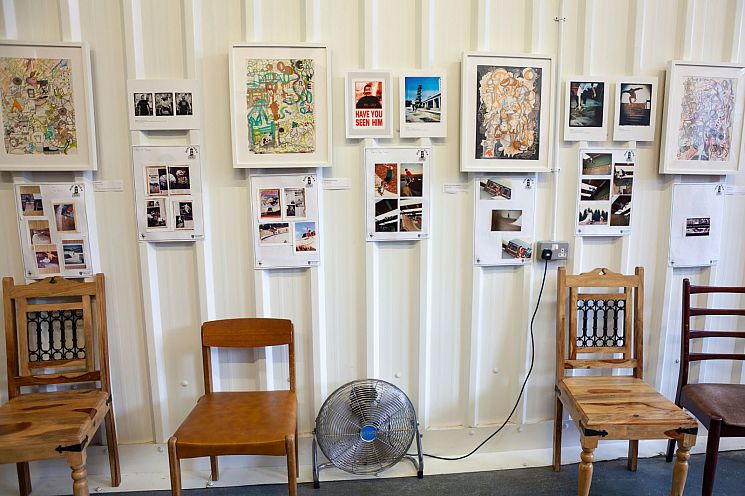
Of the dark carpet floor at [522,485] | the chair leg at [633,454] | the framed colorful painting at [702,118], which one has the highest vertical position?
the framed colorful painting at [702,118]

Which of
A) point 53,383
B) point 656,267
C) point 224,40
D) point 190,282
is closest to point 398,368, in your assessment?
point 190,282

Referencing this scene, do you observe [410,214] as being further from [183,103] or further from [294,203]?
[183,103]

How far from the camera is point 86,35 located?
6.25 ft

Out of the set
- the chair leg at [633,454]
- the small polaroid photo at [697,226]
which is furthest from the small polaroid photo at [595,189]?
the chair leg at [633,454]

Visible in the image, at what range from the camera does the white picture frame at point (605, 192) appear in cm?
215

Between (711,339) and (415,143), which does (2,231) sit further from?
(711,339)

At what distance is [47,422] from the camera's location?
5.62 ft

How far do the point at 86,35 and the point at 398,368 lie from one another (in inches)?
85.9

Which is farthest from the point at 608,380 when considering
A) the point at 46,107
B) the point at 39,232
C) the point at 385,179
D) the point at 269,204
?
the point at 46,107

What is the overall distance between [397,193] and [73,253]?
159 centimetres

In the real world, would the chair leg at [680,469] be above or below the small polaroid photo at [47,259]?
below

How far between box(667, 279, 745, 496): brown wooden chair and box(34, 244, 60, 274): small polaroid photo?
10.0 ft

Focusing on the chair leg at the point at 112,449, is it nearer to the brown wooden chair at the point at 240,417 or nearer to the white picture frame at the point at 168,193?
the brown wooden chair at the point at 240,417

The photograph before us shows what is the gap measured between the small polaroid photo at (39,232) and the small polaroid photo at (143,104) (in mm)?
685
